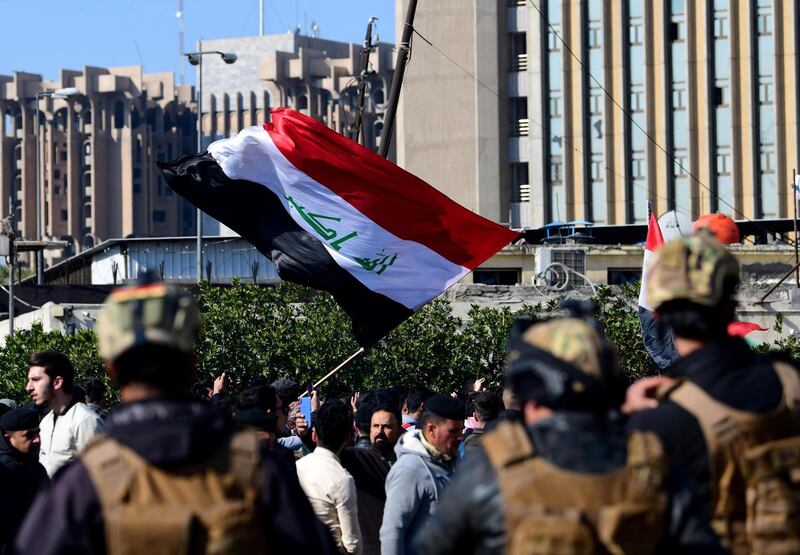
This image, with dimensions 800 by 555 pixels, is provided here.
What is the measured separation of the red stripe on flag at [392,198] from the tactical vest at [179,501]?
29.3 feet

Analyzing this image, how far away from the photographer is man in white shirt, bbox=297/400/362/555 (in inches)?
297

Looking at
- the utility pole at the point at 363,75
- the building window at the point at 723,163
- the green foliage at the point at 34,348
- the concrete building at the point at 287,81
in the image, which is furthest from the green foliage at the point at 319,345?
the concrete building at the point at 287,81

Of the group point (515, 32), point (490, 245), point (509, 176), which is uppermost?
point (515, 32)

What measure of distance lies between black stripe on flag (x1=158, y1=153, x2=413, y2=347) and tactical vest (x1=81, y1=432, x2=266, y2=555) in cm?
807

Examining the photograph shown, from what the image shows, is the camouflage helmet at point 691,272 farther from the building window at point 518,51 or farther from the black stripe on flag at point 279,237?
the building window at point 518,51

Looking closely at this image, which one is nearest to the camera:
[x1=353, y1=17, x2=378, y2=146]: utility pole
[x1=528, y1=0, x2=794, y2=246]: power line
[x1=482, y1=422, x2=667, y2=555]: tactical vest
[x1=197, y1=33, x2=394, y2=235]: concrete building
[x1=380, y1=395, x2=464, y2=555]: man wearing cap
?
[x1=482, y1=422, x2=667, y2=555]: tactical vest

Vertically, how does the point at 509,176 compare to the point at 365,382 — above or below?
above

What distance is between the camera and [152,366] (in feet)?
12.9

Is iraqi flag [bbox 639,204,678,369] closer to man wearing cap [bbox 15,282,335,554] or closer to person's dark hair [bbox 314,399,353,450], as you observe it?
person's dark hair [bbox 314,399,353,450]

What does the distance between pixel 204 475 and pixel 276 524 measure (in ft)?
0.74

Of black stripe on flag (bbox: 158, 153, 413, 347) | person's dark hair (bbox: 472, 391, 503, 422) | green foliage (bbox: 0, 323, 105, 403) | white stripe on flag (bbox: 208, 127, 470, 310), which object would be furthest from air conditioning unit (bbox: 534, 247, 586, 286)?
person's dark hair (bbox: 472, 391, 503, 422)

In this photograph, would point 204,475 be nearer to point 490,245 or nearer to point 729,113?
point 490,245

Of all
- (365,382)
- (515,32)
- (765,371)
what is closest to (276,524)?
(765,371)

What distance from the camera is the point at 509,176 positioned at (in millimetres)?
64938
